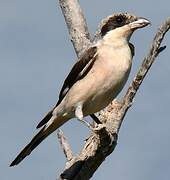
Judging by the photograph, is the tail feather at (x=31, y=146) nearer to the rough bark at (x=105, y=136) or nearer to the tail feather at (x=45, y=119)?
the tail feather at (x=45, y=119)

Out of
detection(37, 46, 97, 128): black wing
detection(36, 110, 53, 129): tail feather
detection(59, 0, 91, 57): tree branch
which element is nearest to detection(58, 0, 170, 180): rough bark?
detection(37, 46, 97, 128): black wing

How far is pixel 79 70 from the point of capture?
835cm

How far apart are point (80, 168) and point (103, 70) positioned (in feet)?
4.54

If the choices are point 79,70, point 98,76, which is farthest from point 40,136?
point 98,76

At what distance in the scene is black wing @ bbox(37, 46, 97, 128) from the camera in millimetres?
8258

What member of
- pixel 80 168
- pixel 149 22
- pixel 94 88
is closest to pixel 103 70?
pixel 94 88

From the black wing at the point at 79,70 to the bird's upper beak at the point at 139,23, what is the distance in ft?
1.79

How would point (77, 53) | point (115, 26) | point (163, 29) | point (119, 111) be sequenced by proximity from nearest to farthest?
1. point (163, 29)
2. point (119, 111)
3. point (115, 26)
4. point (77, 53)

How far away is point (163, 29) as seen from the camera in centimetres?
680

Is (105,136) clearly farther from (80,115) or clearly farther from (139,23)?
(139,23)

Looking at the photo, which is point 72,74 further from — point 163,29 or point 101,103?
point 163,29

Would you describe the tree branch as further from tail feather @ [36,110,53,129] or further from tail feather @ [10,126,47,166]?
tail feather @ [10,126,47,166]

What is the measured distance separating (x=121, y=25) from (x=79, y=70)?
29.2 inches

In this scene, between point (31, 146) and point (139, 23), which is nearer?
point (139, 23)
